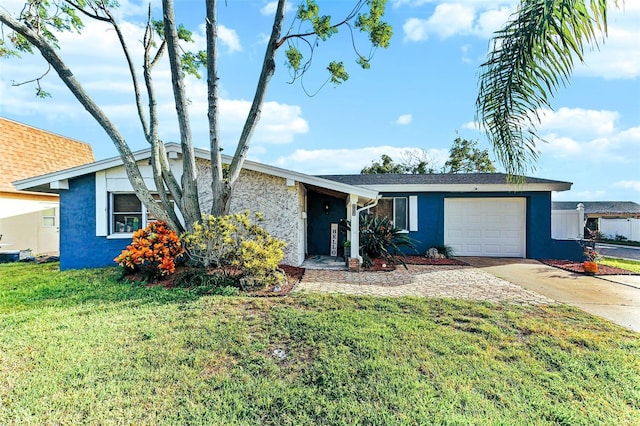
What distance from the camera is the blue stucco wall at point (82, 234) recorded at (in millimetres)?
9617

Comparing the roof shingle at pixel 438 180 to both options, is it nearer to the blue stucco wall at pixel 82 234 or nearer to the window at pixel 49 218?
the blue stucco wall at pixel 82 234

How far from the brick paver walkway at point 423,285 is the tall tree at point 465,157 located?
67.0ft

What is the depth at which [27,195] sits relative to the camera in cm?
1439

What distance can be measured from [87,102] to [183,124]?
230cm

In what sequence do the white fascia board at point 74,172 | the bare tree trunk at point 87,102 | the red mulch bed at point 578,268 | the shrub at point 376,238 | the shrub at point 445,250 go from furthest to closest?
the shrub at point 445,250
the shrub at point 376,238
the white fascia board at point 74,172
the red mulch bed at point 578,268
the bare tree trunk at point 87,102

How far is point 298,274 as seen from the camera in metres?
8.31

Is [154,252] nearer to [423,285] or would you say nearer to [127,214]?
[127,214]

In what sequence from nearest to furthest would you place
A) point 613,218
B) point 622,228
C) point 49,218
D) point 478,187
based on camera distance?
point 478,187 → point 49,218 → point 622,228 → point 613,218

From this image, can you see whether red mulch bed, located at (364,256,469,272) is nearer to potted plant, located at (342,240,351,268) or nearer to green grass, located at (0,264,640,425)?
potted plant, located at (342,240,351,268)

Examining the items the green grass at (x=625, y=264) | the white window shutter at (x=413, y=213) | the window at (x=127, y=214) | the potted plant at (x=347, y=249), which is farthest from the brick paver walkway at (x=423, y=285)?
the window at (x=127, y=214)

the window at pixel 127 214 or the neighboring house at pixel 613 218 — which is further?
the neighboring house at pixel 613 218

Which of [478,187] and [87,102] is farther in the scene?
[478,187]

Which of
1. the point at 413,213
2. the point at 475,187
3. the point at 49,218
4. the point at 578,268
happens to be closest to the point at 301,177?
the point at 413,213

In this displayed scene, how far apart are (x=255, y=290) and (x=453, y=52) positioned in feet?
18.6
